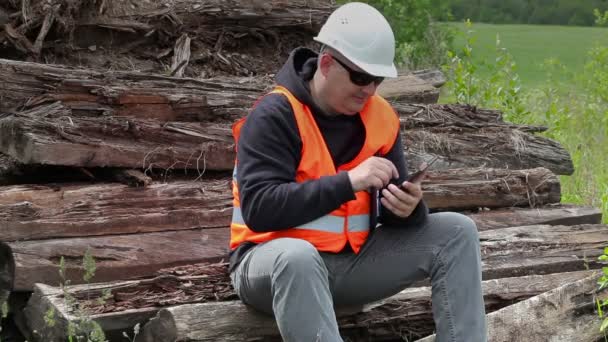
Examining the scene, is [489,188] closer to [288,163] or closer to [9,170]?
[288,163]

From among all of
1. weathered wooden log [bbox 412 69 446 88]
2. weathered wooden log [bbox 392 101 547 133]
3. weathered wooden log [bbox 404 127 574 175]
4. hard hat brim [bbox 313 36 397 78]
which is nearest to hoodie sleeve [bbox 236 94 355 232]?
hard hat brim [bbox 313 36 397 78]

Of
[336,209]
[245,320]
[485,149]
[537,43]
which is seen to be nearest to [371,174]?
[336,209]

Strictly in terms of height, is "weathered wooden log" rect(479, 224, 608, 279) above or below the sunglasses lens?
below

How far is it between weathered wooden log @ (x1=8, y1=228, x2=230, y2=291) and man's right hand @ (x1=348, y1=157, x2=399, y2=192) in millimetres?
1630

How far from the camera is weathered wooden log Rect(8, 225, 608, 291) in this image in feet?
17.0

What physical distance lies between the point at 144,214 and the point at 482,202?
7.44 feet

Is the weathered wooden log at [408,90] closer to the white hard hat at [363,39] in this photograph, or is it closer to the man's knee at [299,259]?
the white hard hat at [363,39]

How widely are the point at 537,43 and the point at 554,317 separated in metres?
22.4

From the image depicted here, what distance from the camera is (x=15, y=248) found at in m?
5.15

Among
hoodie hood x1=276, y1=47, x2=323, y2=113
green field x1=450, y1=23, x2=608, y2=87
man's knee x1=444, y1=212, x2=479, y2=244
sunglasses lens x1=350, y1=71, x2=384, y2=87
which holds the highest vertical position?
sunglasses lens x1=350, y1=71, x2=384, y2=87

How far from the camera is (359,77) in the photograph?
171 inches

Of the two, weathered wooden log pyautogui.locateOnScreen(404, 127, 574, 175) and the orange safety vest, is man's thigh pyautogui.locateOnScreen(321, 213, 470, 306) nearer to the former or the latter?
the orange safety vest

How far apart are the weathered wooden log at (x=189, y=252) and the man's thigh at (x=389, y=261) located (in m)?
1.09

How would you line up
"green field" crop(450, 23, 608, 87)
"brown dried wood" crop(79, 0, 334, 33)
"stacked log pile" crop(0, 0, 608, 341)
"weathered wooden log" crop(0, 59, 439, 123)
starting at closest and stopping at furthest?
A: "stacked log pile" crop(0, 0, 608, 341) < "weathered wooden log" crop(0, 59, 439, 123) < "brown dried wood" crop(79, 0, 334, 33) < "green field" crop(450, 23, 608, 87)
